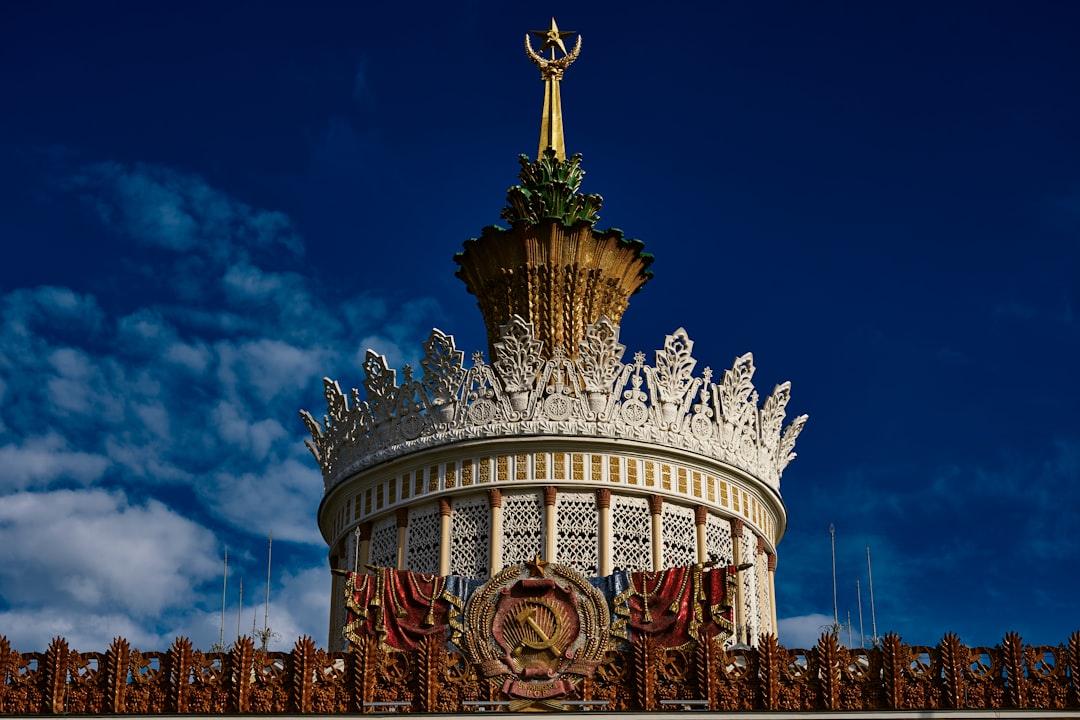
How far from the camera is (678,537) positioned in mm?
33375

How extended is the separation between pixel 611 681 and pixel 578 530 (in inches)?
258

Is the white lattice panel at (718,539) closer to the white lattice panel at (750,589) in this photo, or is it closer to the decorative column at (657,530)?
the white lattice panel at (750,589)

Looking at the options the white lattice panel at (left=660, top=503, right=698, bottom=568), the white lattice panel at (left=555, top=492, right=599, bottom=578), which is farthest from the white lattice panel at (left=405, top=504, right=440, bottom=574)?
the white lattice panel at (left=660, top=503, right=698, bottom=568)

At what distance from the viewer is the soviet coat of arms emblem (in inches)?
1062

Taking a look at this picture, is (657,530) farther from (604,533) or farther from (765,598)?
(765,598)

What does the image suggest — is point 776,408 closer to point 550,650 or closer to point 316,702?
point 550,650

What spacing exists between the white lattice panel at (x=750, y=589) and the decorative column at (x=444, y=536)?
556cm

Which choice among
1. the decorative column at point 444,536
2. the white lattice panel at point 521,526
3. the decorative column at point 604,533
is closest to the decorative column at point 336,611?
Result: the decorative column at point 444,536

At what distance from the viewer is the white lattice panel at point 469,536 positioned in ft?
107

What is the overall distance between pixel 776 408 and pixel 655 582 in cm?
881

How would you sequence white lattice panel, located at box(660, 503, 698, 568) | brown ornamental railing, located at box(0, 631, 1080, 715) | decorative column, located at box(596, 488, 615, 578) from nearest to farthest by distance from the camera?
1. brown ornamental railing, located at box(0, 631, 1080, 715)
2. decorative column, located at box(596, 488, 615, 578)
3. white lattice panel, located at box(660, 503, 698, 568)

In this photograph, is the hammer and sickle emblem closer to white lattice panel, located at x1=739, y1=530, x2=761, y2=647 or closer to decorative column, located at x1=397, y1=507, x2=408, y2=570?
decorative column, located at x1=397, y1=507, x2=408, y2=570

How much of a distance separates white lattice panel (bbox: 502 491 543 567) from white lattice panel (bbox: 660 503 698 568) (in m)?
2.41

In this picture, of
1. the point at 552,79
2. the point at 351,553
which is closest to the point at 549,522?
the point at 351,553
